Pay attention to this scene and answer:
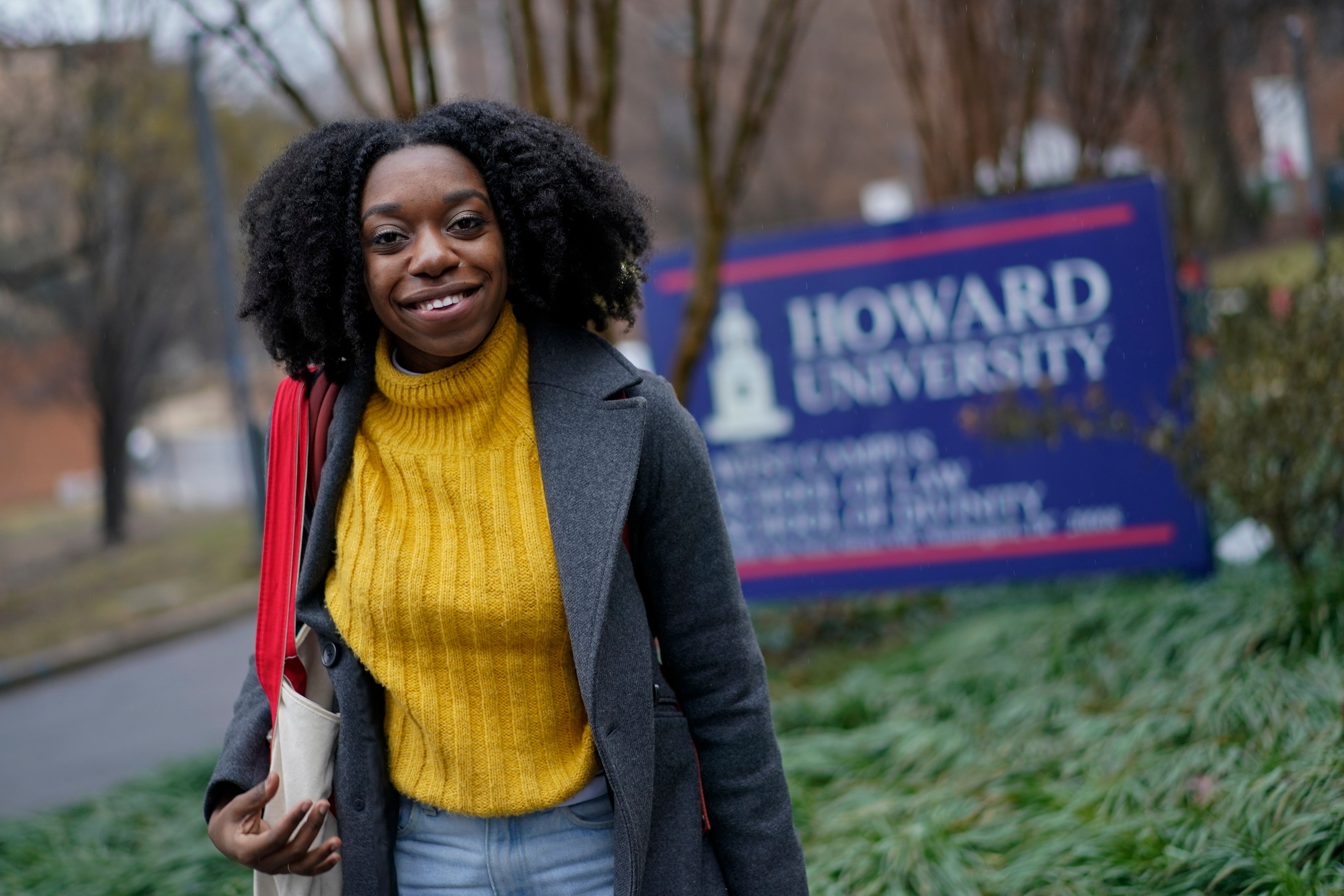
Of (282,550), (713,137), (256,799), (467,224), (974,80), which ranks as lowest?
(256,799)

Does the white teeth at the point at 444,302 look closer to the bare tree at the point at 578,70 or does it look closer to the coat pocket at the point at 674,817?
the coat pocket at the point at 674,817

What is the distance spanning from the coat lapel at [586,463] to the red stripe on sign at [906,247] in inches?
139

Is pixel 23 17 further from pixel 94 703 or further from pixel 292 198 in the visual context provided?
pixel 292 198

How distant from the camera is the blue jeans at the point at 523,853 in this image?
5.93ft

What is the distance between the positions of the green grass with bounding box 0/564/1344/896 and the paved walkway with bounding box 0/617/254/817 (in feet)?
4.94

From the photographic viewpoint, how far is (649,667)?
181 cm

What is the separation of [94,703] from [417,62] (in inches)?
246

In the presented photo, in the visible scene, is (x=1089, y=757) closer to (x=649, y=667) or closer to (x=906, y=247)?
(x=649, y=667)

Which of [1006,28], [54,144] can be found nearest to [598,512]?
[1006,28]

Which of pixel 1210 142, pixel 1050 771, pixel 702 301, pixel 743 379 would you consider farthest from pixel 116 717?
pixel 1210 142

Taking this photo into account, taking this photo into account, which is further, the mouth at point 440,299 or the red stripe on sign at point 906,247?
the red stripe on sign at point 906,247

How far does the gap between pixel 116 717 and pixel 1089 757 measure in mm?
6525

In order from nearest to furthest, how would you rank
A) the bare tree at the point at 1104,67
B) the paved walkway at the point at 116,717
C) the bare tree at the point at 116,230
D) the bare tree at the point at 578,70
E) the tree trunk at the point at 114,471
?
the bare tree at the point at 578,70 < the paved walkway at the point at 116,717 < the bare tree at the point at 1104,67 < the bare tree at the point at 116,230 < the tree trunk at the point at 114,471

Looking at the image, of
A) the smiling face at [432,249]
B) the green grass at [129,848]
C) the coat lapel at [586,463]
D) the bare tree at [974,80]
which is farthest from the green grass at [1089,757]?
the bare tree at [974,80]
